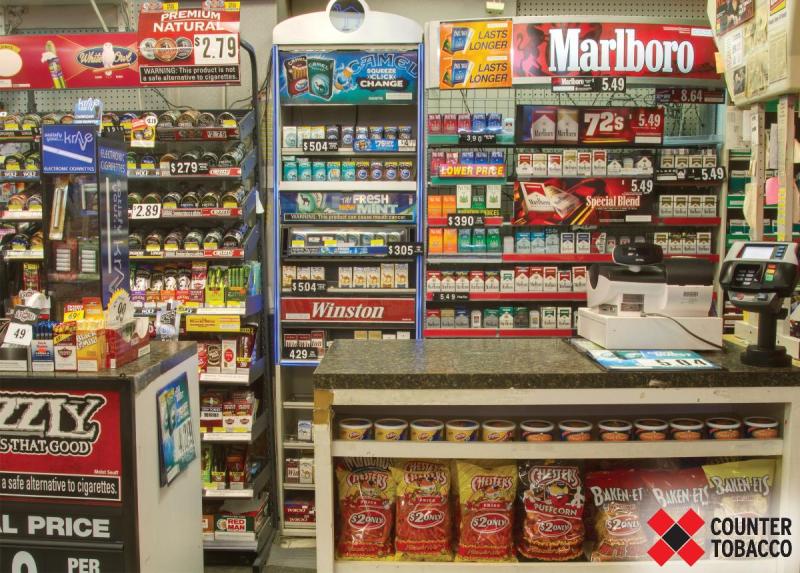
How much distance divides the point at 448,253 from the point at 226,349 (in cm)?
152

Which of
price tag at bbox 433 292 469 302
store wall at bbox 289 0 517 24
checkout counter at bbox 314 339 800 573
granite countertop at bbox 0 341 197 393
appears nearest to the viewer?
granite countertop at bbox 0 341 197 393

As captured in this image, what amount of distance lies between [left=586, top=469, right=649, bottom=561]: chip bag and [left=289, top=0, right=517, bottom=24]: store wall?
3664 millimetres

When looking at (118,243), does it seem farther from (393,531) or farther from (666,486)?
(666,486)

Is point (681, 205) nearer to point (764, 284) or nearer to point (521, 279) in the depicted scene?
point (521, 279)

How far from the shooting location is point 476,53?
4.25 metres

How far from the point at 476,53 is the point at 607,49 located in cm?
79

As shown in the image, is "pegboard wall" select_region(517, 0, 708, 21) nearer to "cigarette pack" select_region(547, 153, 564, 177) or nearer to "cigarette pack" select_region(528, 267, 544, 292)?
"cigarette pack" select_region(547, 153, 564, 177)

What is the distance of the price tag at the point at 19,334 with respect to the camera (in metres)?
2.28

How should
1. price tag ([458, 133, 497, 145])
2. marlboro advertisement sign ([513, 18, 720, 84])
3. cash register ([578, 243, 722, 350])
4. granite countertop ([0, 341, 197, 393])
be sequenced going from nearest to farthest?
granite countertop ([0, 341, 197, 393]) → cash register ([578, 243, 722, 350]) → marlboro advertisement sign ([513, 18, 720, 84]) → price tag ([458, 133, 497, 145])

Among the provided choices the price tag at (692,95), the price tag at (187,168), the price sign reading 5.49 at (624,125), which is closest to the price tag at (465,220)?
the price sign reading 5.49 at (624,125)

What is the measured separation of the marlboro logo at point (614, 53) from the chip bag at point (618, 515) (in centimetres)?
267

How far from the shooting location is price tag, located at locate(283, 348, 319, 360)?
4.52 metres

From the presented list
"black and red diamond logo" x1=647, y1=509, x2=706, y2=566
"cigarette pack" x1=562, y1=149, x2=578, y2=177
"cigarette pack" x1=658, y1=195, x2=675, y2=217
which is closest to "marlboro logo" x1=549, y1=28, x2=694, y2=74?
"cigarette pack" x1=562, y1=149, x2=578, y2=177

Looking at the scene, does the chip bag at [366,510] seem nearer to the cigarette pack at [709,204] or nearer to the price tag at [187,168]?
the price tag at [187,168]
